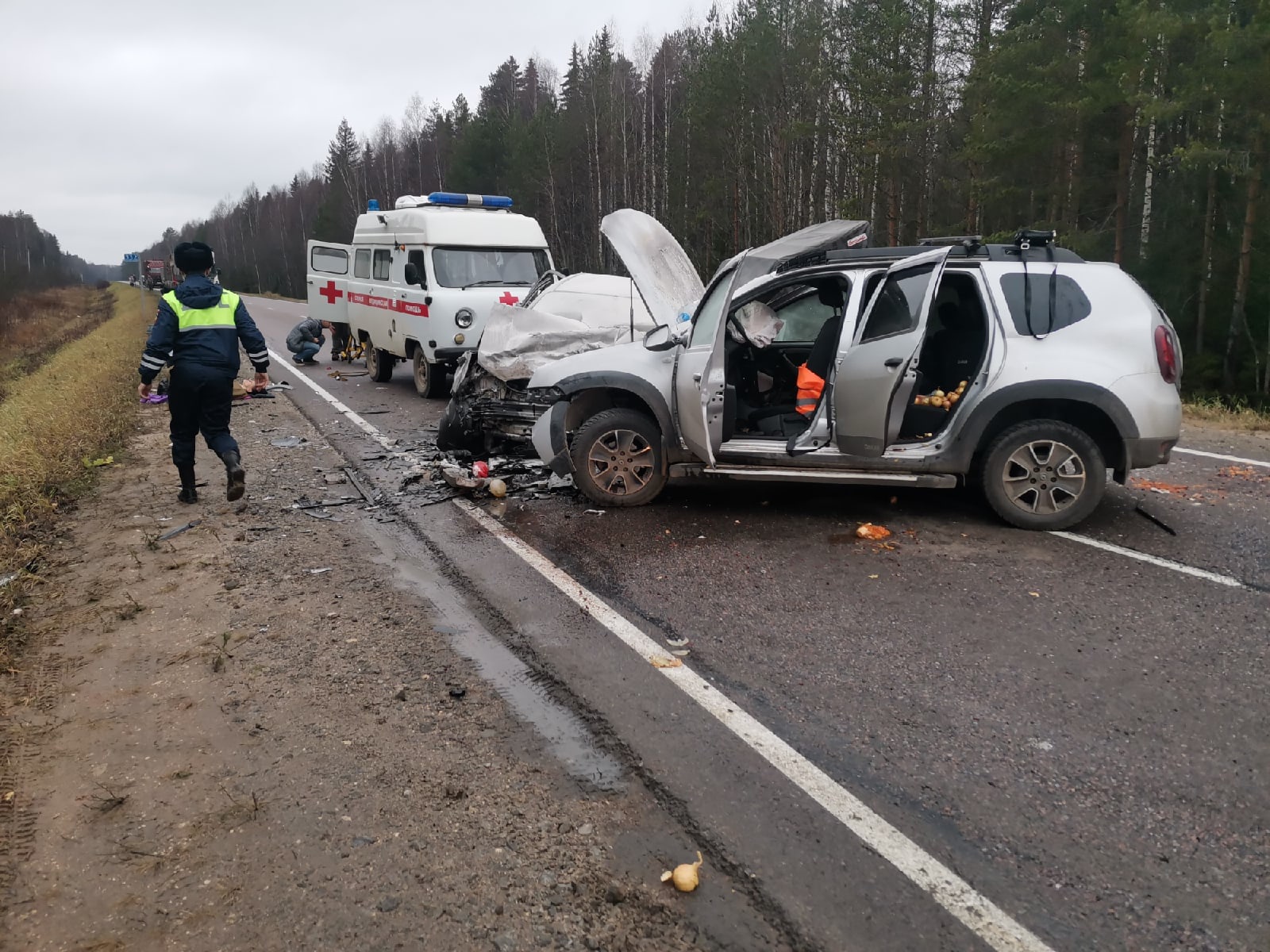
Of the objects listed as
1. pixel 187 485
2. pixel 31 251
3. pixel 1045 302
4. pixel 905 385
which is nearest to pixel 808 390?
pixel 905 385

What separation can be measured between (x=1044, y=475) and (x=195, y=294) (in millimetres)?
6352

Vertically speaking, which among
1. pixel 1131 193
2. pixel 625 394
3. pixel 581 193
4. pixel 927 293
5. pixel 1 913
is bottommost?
pixel 1 913

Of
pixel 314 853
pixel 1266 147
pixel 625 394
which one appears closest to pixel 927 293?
pixel 625 394

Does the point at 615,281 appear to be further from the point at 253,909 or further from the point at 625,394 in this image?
the point at 253,909

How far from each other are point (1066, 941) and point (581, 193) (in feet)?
140

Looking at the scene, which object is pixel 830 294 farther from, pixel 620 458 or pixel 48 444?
pixel 48 444

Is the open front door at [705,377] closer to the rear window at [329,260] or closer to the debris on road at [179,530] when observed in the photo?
the debris on road at [179,530]

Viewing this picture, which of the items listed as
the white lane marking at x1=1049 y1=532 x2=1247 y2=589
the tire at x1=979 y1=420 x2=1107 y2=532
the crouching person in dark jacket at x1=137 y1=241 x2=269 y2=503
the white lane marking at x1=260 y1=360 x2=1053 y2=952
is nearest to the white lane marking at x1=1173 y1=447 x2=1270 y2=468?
the tire at x1=979 y1=420 x2=1107 y2=532

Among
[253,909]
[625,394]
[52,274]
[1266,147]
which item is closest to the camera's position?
[253,909]

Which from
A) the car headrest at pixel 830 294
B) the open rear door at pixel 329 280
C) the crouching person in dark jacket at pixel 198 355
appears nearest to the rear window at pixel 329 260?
the open rear door at pixel 329 280

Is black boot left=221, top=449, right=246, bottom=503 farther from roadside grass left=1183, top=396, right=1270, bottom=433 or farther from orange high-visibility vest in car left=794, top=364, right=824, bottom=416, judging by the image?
roadside grass left=1183, top=396, right=1270, bottom=433

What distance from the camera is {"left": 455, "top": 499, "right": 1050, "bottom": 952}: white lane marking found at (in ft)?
7.70

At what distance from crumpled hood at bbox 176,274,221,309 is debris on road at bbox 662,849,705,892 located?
5912 millimetres

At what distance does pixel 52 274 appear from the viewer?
86125mm
